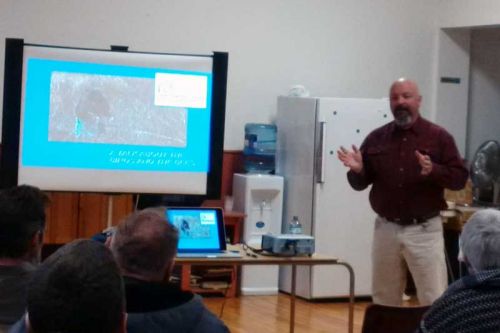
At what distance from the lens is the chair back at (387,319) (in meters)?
3.21

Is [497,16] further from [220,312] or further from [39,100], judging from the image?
[39,100]

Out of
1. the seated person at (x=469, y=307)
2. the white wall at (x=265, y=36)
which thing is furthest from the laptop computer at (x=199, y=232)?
the white wall at (x=265, y=36)

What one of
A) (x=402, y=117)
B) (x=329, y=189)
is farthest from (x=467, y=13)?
(x=402, y=117)

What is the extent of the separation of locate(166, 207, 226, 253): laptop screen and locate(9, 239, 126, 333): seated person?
3.10 meters

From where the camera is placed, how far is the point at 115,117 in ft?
18.6

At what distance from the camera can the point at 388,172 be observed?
521cm

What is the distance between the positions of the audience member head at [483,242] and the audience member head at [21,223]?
143 cm

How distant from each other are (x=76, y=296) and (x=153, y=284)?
1.12 m

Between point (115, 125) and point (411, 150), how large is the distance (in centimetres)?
181

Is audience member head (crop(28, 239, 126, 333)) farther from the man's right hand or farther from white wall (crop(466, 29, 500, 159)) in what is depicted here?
white wall (crop(466, 29, 500, 159))

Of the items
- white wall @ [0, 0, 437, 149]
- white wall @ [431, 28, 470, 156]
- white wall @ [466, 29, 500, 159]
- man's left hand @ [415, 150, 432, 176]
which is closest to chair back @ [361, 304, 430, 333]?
man's left hand @ [415, 150, 432, 176]

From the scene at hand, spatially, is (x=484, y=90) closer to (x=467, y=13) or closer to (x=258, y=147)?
(x=467, y=13)

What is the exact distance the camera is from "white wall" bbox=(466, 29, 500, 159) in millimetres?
9375

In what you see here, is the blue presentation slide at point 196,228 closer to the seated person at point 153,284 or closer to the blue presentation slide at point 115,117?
the blue presentation slide at point 115,117
